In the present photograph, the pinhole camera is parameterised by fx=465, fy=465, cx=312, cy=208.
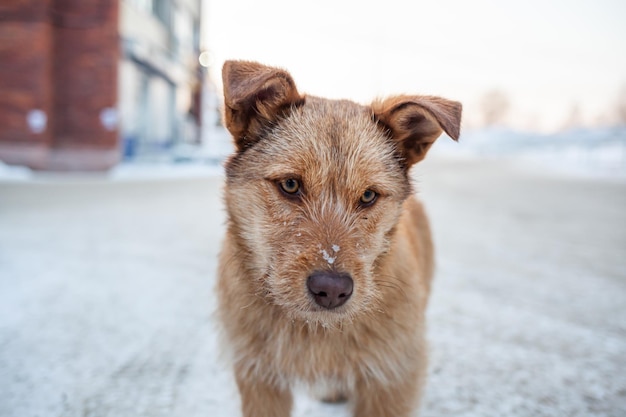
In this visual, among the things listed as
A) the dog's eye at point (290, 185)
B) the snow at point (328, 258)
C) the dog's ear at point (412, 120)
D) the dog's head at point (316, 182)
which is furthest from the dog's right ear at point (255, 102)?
the snow at point (328, 258)

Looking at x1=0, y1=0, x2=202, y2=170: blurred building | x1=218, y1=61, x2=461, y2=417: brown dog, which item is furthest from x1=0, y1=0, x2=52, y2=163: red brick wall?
x1=218, y1=61, x2=461, y2=417: brown dog

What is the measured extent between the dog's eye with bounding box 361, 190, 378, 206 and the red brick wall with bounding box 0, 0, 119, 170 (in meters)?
17.4

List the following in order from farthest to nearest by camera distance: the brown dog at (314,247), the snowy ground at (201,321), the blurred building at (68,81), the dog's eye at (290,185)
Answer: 1. the blurred building at (68,81)
2. the snowy ground at (201,321)
3. the dog's eye at (290,185)
4. the brown dog at (314,247)

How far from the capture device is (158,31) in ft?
79.0

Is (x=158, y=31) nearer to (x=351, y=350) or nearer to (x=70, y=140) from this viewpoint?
(x=70, y=140)

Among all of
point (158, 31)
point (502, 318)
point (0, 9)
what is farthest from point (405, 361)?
point (158, 31)

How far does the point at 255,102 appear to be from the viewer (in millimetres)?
2549

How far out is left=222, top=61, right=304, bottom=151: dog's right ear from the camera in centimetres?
221

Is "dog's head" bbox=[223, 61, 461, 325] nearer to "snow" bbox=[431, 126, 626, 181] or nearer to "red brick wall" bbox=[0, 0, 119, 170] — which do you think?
"snow" bbox=[431, 126, 626, 181]

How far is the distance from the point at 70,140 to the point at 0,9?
4939mm

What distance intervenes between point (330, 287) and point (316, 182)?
1.89 feet

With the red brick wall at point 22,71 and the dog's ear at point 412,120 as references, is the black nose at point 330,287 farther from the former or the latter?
the red brick wall at point 22,71

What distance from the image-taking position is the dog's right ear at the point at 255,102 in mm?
2207

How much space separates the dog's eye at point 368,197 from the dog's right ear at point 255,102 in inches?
26.7
